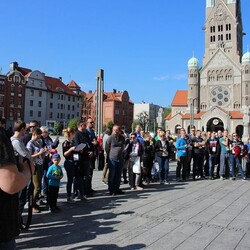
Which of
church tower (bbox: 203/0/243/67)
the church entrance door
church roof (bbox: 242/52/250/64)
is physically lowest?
the church entrance door

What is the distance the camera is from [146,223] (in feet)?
19.9

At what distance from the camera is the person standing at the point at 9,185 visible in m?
2.26

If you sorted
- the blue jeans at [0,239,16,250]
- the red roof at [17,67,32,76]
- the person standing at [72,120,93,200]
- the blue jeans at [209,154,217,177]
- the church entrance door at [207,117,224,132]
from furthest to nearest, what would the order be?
1. the red roof at [17,67,32,76]
2. the church entrance door at [207,117,224,132]
3. the blue jeans at [209,154,217,177]
4. the person standing at [72,120,93,200]
5. the blue jeans at [0,239,16,250]

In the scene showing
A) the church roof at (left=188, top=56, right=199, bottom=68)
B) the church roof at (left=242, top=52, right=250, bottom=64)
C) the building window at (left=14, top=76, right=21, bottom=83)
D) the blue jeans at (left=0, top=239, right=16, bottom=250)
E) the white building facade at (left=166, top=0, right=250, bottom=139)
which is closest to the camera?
the blue jeans at (left=0, top=239, right=16, bottom=250)

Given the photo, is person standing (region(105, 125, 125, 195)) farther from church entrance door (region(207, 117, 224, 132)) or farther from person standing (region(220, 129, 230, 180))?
church entrance door (region(207, 117, 224, 132))

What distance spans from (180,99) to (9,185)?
85747mm

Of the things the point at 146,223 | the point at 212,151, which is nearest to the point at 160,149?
the point at 212,151

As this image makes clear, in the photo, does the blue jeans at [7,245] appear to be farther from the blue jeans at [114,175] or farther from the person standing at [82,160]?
the blue jeans at [114,175]

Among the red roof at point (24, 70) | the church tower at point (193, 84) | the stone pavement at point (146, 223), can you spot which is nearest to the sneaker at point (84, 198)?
the stone pavement at point (146, 223)

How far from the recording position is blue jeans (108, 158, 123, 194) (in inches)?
363

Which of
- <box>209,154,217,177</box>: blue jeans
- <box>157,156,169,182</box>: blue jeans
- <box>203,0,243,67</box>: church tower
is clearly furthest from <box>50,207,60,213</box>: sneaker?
<box>203,0,243,67</box>: church tower

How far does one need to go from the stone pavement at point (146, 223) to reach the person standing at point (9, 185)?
2425 millimetres

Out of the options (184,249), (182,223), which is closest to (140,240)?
(184,249)

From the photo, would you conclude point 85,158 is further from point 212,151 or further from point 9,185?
point 212,151
